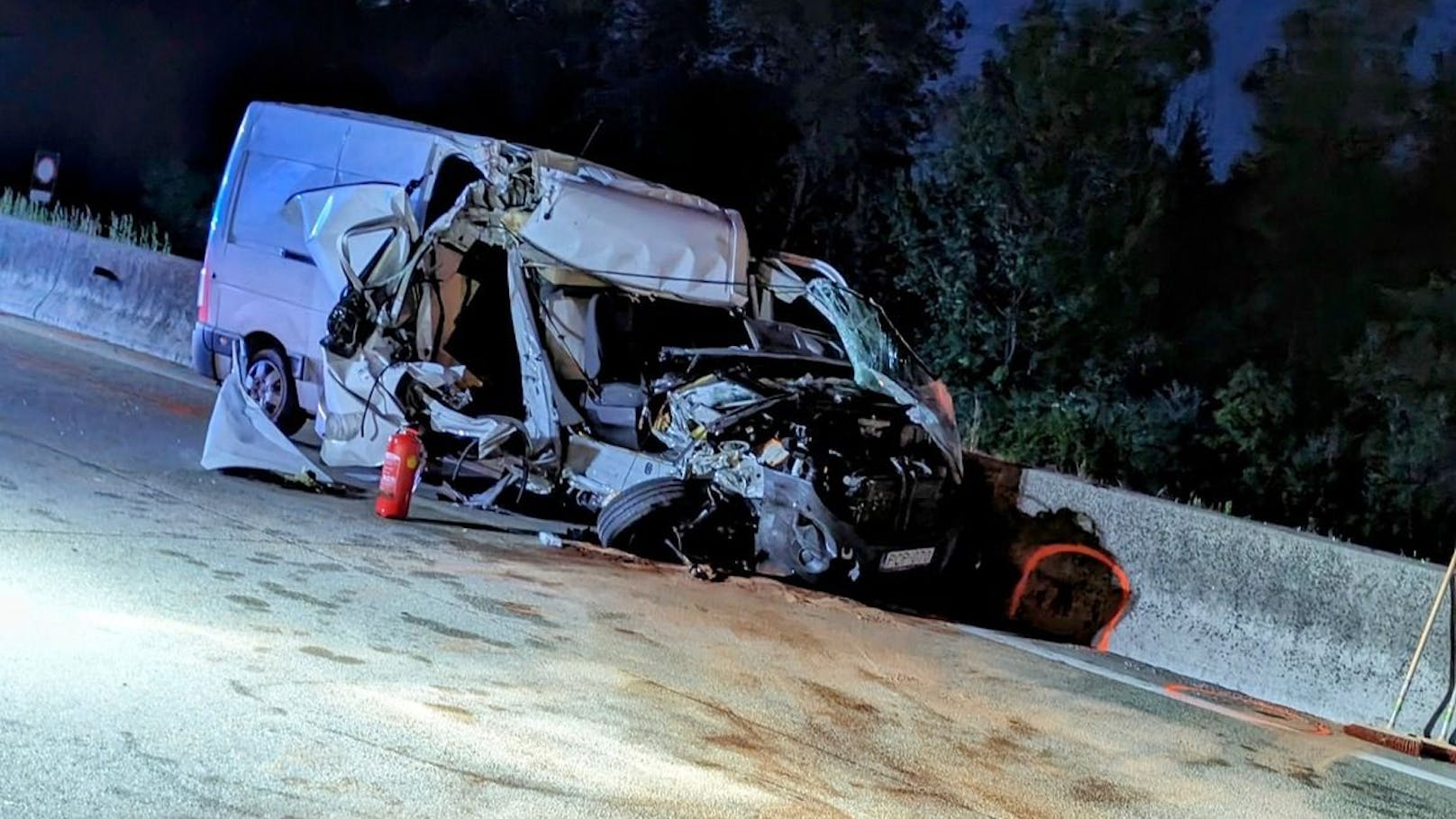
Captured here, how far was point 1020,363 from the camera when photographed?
15.1 meters

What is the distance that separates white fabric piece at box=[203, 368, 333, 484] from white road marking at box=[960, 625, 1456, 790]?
4376mm

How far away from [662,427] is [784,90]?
12689 mm

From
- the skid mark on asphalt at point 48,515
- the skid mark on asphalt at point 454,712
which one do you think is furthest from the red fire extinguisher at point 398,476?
the skid mark on asphalt at point 454,712

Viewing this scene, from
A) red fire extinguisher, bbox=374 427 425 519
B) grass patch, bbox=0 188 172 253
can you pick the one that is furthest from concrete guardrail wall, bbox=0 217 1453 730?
grass patch, bbox=0 188 172 253

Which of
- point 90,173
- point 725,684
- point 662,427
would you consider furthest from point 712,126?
point 725,684

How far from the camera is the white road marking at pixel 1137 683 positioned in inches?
261

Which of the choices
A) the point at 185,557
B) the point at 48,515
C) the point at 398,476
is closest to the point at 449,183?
the point at 398,476

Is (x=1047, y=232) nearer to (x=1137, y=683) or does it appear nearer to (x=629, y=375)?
(x=629, y=375)

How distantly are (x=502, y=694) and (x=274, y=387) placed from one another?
6.59m

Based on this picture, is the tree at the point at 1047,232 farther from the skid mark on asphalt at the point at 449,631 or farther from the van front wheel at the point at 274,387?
the skid mark on asphalt at the point at 449,631

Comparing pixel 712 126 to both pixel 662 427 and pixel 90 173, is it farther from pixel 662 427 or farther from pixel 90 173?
pixel 662 427

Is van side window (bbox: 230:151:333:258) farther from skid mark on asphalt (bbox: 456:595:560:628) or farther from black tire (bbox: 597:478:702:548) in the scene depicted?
skid mark on asphalt (bbox: 456:595:560:628)

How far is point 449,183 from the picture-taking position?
10.4 metres

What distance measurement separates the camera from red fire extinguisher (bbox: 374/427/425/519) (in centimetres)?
887
